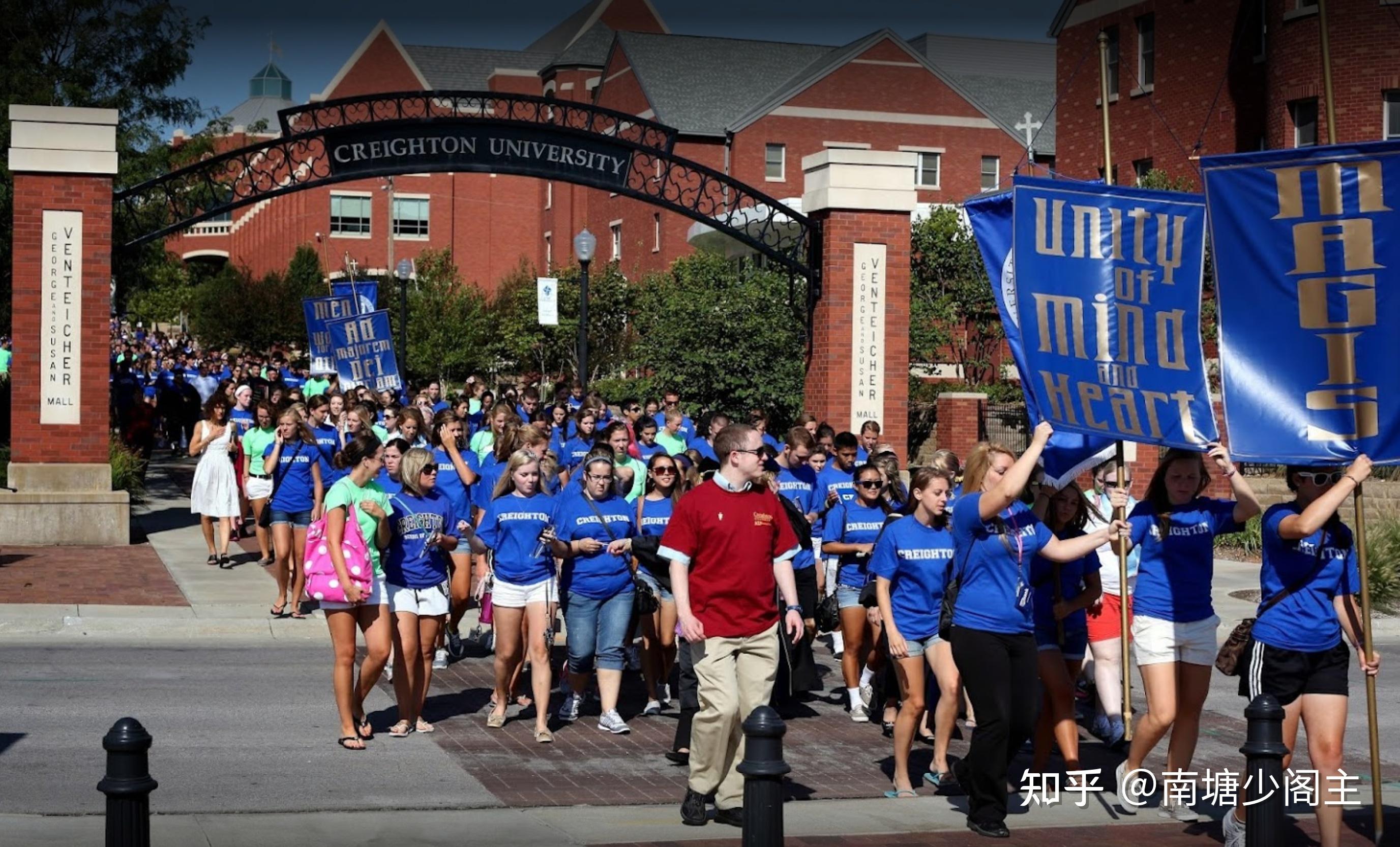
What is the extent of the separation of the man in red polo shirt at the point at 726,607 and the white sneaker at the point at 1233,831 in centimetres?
215

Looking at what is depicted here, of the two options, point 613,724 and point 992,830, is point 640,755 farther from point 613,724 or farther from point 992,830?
point 992,830

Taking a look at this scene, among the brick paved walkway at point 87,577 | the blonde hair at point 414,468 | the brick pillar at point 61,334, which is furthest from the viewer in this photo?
the brick pillar at point 61,334

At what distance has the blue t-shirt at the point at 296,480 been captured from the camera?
49.3ft

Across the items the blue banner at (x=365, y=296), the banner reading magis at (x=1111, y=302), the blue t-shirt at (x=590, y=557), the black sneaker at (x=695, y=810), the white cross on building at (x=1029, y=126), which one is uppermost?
the white cross on building at (x=1029, y=126)

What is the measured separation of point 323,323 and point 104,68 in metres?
5.05

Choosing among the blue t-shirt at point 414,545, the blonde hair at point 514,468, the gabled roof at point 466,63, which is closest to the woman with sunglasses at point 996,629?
the blonde hair at point 514,468

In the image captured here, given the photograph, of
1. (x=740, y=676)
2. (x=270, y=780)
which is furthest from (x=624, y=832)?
(x=270, y=780)

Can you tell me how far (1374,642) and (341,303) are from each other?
14270mm

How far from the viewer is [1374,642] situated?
51.5 ft

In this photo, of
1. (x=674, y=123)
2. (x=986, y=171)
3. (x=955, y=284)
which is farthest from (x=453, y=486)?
(x=986, y=171)

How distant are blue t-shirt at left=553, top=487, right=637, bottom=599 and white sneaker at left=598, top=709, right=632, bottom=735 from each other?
0.75 metres

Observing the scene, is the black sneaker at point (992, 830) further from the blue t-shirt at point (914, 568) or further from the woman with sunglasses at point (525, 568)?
the woman with sunglasses at point (525, 568)

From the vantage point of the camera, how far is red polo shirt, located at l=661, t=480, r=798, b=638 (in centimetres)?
826

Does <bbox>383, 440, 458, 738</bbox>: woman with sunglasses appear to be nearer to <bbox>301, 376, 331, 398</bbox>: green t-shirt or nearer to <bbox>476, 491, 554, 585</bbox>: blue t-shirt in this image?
<bbox>476, 491, 554, 585</bbox>: blue t-shirt
